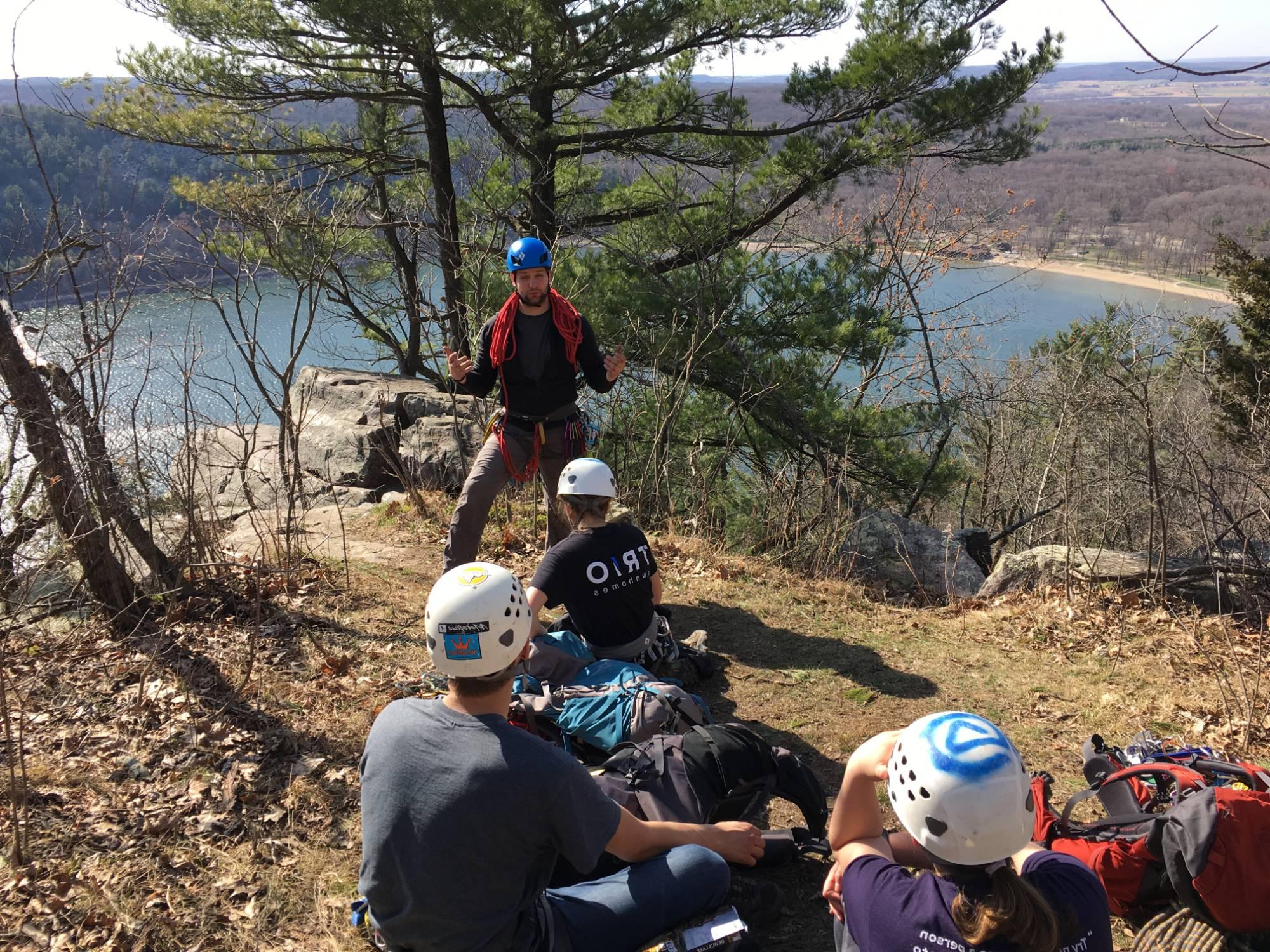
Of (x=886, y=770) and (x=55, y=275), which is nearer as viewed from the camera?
(x=886, y=770)

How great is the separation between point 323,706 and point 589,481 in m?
1.72

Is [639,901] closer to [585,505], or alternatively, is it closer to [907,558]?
[585,505]

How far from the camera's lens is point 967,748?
181cm

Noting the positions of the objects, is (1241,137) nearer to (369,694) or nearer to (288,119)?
(369,694)

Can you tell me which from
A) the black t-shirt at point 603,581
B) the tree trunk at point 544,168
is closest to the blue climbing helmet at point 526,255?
the black t-shirt at point 603,581

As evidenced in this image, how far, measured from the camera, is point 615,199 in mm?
12328

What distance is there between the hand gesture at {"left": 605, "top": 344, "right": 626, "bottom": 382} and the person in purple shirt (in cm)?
317

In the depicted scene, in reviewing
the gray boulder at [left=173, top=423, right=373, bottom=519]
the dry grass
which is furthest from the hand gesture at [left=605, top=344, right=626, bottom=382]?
the gray boulder at [left=173, top=423, right=373, bottom=519]

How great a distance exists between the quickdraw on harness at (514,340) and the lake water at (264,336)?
1.54m

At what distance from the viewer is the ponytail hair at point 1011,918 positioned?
5.69 feet

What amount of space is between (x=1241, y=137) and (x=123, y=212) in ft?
18.4

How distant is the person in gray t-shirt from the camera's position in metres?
2.08

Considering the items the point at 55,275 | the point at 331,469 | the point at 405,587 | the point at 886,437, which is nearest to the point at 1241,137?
the point at 405,587

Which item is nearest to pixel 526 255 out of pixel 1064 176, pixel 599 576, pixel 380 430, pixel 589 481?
pixel 589 481
